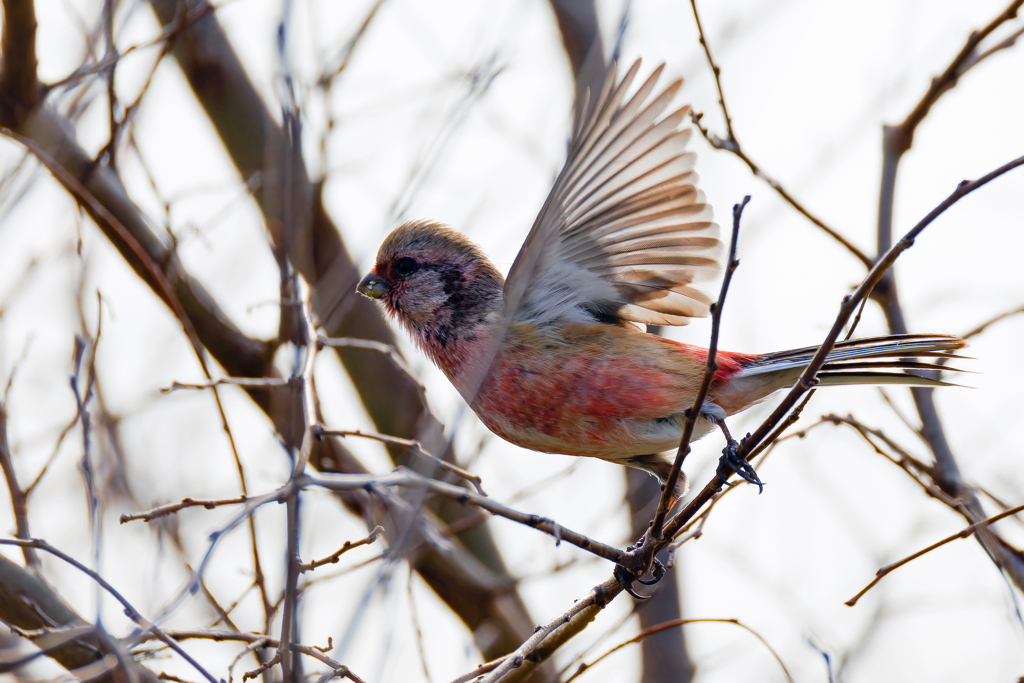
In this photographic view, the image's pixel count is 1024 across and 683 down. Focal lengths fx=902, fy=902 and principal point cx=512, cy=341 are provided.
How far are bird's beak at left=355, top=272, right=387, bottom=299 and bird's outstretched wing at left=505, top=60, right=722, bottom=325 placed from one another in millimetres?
993

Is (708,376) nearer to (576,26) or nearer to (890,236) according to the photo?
(890,236)

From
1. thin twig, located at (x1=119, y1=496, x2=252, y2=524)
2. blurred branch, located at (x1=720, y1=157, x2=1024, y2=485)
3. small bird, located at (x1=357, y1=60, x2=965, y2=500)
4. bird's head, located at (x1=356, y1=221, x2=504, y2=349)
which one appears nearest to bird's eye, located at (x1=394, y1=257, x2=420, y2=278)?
bird's head, located at (x1=356, y1=221, x2=504, y2=349)

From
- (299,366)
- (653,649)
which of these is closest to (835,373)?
(299,366)

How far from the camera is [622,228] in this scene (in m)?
3.75

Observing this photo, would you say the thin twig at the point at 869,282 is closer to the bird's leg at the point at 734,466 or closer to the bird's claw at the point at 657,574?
the bird's leg at the point at 734,466

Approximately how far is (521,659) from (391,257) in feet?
8.23

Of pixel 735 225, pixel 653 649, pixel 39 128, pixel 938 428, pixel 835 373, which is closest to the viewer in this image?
pixel 735 225

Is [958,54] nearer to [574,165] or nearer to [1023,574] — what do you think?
[574,165]

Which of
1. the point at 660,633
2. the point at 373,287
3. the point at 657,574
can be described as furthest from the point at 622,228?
the point at 660,633

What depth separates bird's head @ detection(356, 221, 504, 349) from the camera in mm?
4434

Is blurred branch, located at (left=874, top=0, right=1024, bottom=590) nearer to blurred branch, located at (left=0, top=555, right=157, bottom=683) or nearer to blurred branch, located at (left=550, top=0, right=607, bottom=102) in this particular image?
blurred branch, located at (left=0, top=555, right=157, bottom=683)

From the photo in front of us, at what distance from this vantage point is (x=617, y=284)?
398 cm

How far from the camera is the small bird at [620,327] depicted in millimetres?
3500

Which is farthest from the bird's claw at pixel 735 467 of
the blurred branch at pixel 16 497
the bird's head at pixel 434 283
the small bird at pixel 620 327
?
the blurred branch at pixel 16 497
